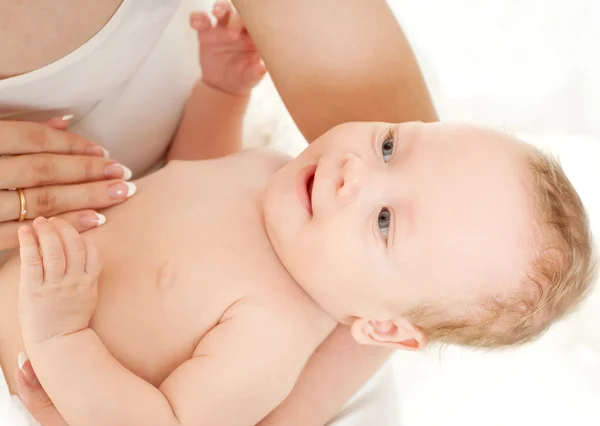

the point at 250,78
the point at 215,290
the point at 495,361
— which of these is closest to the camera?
the point at 215,290

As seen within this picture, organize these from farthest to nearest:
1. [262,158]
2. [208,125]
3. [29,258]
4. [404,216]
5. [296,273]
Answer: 1. [208,125]
2. [262,158]
3. [296,273]
4. [404,216]
5. [29,258]

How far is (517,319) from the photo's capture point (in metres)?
0.93

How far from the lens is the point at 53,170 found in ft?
3.28

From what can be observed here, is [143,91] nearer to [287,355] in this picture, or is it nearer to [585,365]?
[287,355]

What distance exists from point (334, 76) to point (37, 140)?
1.68 feet

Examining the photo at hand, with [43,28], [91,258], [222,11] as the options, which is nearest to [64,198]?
[91,258]

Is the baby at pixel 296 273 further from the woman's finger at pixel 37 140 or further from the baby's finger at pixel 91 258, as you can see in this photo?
the woman's finger at pixel 37 140

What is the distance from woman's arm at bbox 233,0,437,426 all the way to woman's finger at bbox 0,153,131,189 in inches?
13.6

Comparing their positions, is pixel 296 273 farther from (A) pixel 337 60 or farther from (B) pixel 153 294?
(A) pixel 337 60

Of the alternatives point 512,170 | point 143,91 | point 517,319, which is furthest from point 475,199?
point 143,91

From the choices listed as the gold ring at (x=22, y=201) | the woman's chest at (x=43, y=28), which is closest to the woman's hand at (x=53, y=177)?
the gold ring at (x=22, y=201)

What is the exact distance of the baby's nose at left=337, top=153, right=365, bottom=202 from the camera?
93cm

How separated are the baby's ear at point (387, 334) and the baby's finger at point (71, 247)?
→ 447 mm

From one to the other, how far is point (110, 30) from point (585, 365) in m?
1.31
